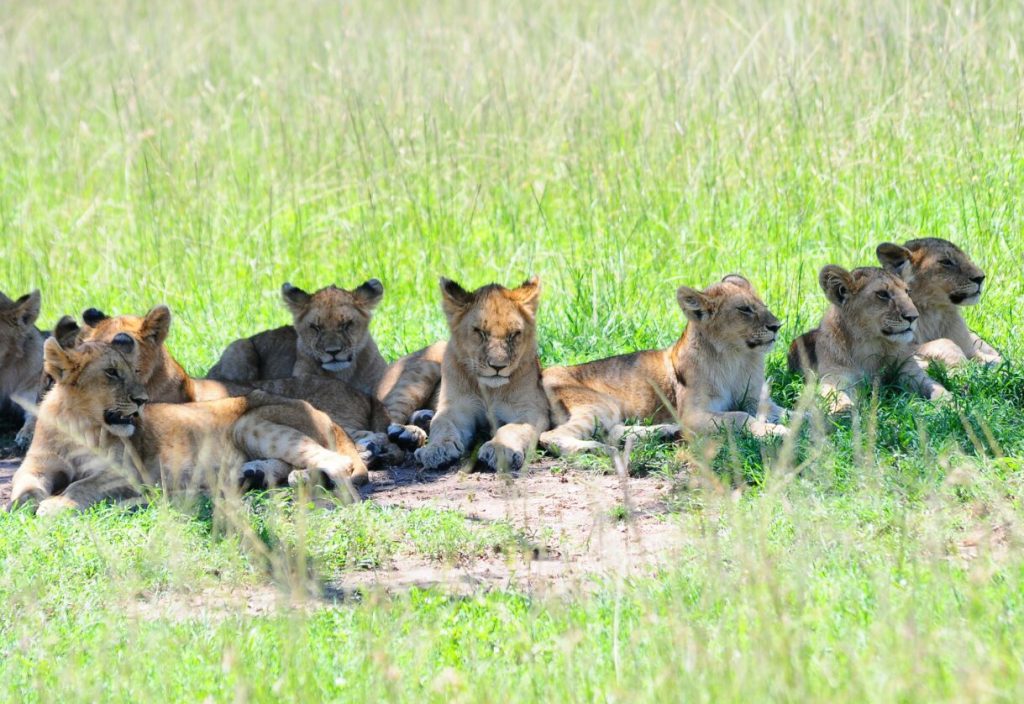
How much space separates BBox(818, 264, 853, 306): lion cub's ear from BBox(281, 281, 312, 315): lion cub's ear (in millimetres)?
2726

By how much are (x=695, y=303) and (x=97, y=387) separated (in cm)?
284

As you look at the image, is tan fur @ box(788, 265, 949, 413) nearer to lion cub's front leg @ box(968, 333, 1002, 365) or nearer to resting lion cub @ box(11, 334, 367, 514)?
lion cub's front leg @ box(968, 333, 1002, 365)

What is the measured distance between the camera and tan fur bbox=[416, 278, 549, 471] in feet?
22.9

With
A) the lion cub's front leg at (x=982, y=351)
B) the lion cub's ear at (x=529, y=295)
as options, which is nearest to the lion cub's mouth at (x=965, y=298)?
the lion cub's front leg at (x=982, y=351)

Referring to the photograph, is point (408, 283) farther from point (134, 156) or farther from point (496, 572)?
point (496, 572)

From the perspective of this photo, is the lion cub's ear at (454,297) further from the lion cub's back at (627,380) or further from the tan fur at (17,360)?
the tan fur at (17,360)

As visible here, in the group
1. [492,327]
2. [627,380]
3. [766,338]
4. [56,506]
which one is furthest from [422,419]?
[56,506]

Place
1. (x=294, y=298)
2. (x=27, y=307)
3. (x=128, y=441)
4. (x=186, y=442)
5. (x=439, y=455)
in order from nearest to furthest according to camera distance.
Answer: (x=128, y=441)
(x=186, y=442)
(x=439, y=455)
(x=294, y=298)
(x=27, y=307)

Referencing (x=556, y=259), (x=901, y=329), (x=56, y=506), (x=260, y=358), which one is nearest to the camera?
(x=56, y=506)

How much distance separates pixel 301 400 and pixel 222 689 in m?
3.27

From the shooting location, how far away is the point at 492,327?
23.1 feet

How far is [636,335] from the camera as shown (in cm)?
854

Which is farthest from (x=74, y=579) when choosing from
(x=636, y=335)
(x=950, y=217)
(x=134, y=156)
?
(x=134, y=156)

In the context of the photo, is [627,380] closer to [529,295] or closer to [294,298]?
[529,295]
